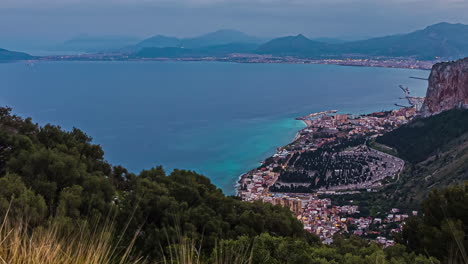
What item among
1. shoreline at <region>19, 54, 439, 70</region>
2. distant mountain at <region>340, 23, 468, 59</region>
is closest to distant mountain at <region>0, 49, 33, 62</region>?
shoreline at <region>19, 54, 439, 70</region>

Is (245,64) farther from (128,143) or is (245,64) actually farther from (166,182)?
(166,182)

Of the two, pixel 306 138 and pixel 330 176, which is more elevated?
pixel 306 138

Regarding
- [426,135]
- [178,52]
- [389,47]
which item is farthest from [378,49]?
[426,135]

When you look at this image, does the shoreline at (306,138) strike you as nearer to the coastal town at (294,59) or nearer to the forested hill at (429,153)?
the forested hill at (429,153)

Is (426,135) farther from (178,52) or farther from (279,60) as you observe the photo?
(178,52)

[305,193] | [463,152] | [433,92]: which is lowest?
[305,193]

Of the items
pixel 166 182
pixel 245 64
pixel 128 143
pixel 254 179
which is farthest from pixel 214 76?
pixel 166 182

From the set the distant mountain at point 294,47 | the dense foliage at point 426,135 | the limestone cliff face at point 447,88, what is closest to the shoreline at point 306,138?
the dense foliage at point 426,135
